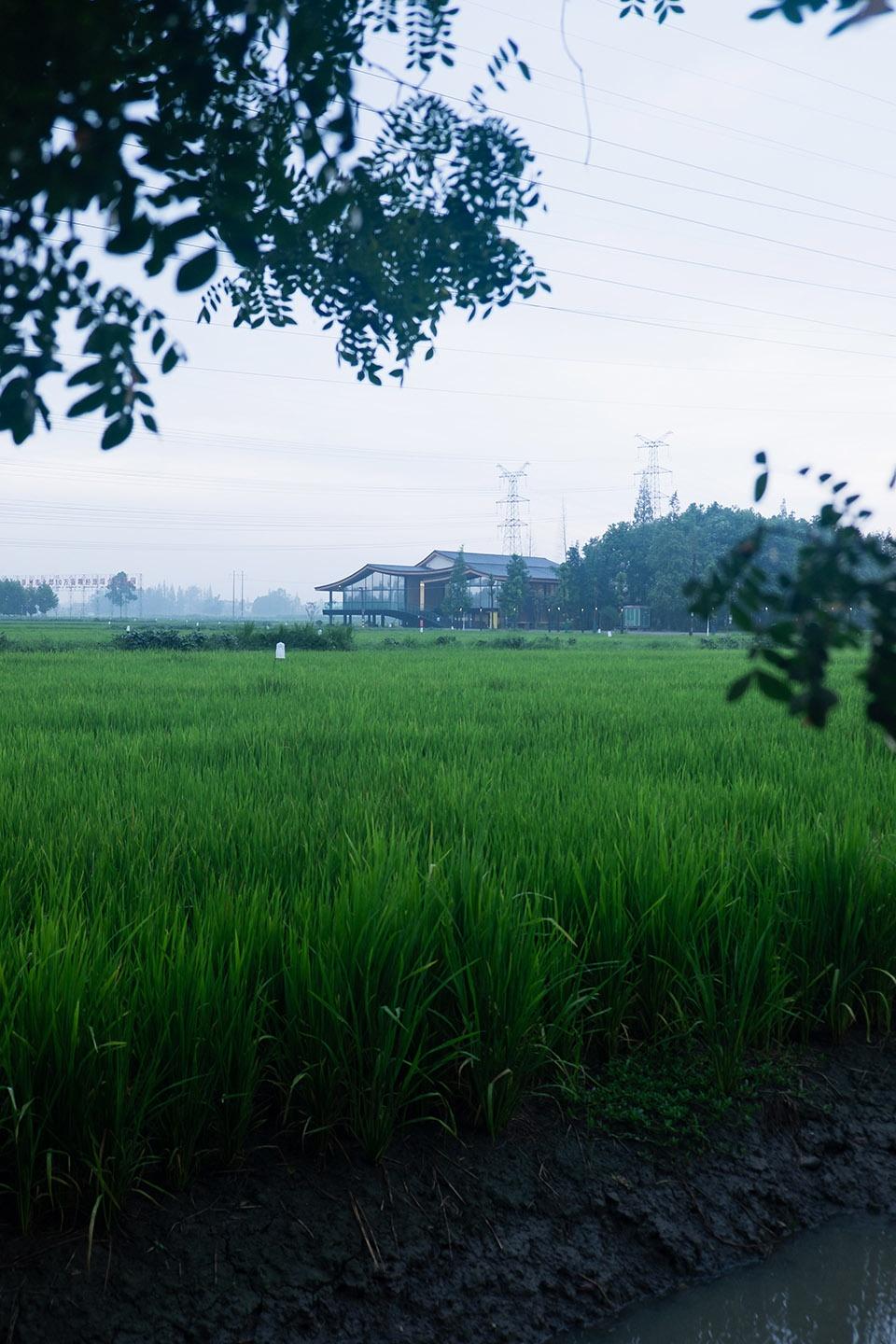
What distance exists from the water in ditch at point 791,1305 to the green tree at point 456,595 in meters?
55.2

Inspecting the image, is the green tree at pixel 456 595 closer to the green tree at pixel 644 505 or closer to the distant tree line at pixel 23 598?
the green tree at pixel 644 505

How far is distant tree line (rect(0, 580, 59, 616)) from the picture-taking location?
101m

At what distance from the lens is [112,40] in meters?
1.39

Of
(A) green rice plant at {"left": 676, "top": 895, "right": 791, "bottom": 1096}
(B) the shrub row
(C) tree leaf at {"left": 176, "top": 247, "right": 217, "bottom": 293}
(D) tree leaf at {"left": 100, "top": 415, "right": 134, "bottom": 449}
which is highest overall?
(C) tree leaf at {"left": 176, "top": 247, "right": 217, "bottom": 293}

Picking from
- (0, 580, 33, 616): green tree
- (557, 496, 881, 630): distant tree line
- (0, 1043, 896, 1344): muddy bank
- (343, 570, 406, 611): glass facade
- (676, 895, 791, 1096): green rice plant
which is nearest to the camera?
(0, 1043, 896, 1344): muddy bank

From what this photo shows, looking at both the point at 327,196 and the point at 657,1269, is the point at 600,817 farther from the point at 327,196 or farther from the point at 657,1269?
the point at 327,196

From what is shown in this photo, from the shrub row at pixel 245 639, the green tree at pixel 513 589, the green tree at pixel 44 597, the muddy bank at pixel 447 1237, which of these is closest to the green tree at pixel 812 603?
the muddy bank at pixel 447 1237

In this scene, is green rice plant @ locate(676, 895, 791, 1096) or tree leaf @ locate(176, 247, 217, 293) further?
green rice plant @ locate(676, 895, 791, 1096)

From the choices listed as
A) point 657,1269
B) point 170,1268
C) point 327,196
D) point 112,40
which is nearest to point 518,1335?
point 657,1269

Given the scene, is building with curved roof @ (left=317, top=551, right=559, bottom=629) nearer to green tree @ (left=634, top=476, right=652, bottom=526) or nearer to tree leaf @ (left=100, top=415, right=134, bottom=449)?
green tree @ (left=634, top=476, right=652, bottom=526)

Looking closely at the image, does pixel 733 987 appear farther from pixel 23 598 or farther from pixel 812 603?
pixel 23 598

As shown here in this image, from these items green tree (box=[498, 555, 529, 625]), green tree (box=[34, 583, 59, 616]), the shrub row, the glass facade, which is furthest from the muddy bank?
green tree (box=[34, 583, 59, 616])

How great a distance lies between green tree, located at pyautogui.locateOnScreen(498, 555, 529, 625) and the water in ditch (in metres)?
52.3

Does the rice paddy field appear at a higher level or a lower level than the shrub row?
lower
